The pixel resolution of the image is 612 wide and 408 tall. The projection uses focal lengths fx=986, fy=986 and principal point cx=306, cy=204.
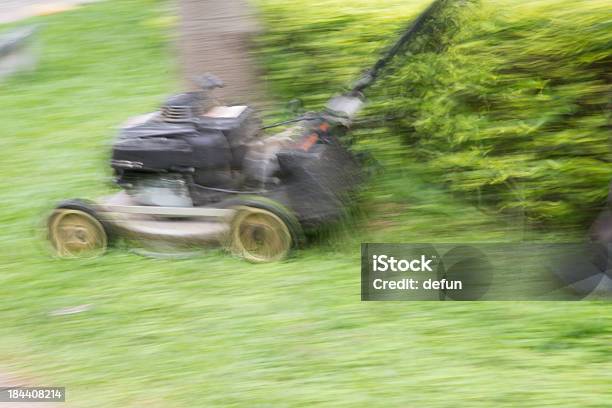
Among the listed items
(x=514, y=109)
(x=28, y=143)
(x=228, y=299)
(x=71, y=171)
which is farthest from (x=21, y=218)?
(x=514, y=109)

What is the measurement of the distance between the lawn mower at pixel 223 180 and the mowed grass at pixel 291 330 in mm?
170

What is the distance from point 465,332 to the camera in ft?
16.2

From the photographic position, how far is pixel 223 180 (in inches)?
241

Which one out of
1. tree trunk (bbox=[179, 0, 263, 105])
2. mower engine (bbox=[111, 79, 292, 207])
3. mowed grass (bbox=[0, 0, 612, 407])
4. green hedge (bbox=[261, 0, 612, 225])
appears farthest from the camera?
tree trunk (bbox=[179, 0, 263, 105])

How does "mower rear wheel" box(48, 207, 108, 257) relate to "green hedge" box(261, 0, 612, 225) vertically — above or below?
below

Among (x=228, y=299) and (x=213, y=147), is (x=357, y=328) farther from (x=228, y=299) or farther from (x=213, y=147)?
(x=213, y=147)

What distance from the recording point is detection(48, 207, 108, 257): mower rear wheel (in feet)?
20.3

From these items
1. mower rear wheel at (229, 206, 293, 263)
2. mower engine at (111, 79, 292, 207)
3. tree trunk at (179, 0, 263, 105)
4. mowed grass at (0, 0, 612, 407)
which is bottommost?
mowed grass at (0, 0, 612, 407)

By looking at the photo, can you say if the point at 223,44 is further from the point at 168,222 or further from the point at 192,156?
the point at 168,222

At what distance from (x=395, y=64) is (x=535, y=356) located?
2.55m

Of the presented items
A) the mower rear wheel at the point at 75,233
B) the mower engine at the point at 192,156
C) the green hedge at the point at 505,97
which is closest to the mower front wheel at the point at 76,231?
the mower rear wheel at the point at 75,233

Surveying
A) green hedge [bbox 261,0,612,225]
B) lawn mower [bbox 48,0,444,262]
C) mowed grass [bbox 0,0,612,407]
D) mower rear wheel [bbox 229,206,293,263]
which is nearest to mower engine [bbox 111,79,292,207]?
lawn mower [bbox 48,0,444,262]

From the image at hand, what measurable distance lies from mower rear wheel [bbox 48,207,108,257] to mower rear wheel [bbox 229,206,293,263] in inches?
34.4

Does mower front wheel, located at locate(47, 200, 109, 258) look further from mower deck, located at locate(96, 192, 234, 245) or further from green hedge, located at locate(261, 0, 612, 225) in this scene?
green hedge, located at locate(261, 0, 612, 225)
